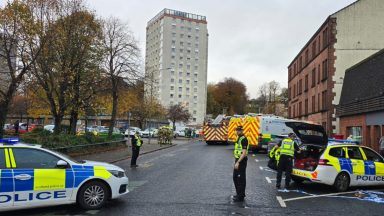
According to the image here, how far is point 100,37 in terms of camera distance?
2794 cm

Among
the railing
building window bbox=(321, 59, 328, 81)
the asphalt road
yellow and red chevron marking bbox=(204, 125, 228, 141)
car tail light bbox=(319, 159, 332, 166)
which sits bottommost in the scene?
the asphalt road

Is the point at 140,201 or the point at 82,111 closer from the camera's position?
the point at 140,201

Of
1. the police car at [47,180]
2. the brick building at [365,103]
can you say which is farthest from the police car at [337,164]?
the brick building at [365,103]

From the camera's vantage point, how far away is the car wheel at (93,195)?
9305 mm

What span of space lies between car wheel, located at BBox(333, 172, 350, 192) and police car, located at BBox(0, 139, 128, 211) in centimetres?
631

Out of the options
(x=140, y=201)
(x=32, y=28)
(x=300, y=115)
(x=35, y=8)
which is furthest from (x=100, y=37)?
(x=300, y=115)

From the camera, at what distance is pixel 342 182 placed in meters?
12.8

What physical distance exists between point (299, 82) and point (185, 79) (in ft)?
280

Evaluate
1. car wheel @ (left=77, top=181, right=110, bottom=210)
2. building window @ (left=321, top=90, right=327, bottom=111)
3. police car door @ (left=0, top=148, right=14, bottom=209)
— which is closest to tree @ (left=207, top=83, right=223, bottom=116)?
building window @ (left=321, top=90, right=327, bottom=111)

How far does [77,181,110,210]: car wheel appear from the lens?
30.5 ft

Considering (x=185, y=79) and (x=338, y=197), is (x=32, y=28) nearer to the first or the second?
(x=338, y=197)

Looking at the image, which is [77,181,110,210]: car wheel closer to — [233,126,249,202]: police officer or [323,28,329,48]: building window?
[233,126,249,202]: police officer

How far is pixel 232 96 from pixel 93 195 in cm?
11295

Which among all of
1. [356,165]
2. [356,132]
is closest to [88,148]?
[356,132]
